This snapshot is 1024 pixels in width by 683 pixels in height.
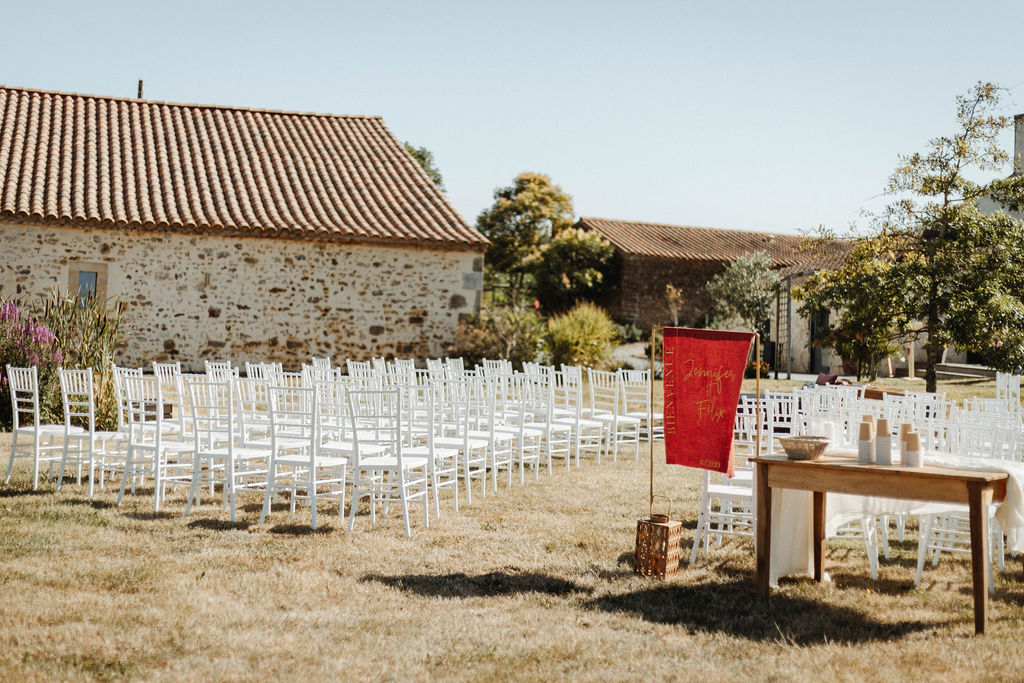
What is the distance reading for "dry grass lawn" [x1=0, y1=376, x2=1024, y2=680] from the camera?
3.41 meters

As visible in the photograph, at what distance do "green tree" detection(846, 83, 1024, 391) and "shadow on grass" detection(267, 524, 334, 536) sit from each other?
292 inches

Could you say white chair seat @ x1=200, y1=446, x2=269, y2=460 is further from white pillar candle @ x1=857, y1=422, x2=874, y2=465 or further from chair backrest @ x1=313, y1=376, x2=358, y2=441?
white pillar candle @ x1=857, y1=422, x2=874, y2=465

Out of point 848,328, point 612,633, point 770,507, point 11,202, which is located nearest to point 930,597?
point 770,507

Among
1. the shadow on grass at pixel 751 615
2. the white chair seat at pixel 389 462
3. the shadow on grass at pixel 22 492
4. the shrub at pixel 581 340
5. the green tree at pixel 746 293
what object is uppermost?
the green tree at pixel 746 293

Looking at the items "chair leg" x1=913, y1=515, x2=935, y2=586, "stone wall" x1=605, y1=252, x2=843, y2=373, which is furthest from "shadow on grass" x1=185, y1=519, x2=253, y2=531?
"stone wall" x1=605, y1=252, x2=843, y2=373

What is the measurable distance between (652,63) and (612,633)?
6586 millimetres

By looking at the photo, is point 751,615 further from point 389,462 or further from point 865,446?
point 389,462

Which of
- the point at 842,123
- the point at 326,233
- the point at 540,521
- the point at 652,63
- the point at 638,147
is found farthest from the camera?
the point at 326,233

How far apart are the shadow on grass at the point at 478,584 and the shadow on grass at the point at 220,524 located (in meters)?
1.34

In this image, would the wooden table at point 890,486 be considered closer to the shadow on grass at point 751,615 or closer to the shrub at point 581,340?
the shadow on grass at point 751,615

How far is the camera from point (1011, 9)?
9.56 m

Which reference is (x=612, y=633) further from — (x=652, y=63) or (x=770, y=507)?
(x=652, y=63)

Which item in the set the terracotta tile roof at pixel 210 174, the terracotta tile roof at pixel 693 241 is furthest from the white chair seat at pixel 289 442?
the terracotta tile roof at pixel 693 241

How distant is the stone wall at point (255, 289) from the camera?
14906 millimetres
